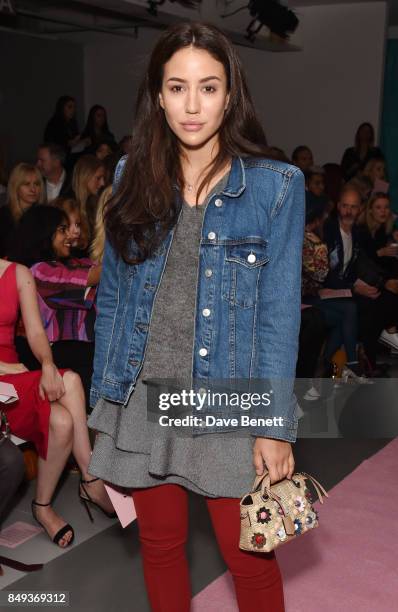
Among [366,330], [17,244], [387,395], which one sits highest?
[17,244]

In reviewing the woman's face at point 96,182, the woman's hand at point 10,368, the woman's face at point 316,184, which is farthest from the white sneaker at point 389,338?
the woman's hand at point 10,368

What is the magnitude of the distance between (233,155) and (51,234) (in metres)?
2.08

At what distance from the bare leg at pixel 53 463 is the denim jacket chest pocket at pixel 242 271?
1.39 m

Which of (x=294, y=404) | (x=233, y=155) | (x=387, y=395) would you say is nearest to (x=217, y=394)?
(x=294, y=404)

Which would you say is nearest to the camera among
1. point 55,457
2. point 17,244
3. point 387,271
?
point 55,457

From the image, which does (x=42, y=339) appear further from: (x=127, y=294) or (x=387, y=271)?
(x=387, y=271)

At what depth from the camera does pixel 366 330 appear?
4984 mm

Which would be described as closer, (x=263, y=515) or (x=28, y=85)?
(x=263, y=515)

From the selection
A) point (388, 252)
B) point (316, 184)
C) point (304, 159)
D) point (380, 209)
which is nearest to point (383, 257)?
point (388, 252)

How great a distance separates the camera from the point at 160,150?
1.58 m

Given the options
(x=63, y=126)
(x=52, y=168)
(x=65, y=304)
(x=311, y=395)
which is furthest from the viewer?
(x=63, y=126)

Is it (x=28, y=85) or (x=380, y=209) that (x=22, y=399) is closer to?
(x=380, y=209)

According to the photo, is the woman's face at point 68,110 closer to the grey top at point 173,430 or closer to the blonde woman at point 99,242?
the blonde woman at point 99,242

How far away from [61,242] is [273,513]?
7.44 feet
